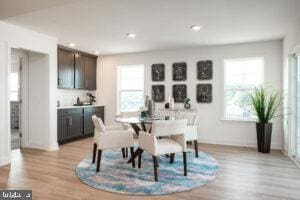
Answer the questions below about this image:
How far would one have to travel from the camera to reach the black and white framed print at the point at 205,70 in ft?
17.7

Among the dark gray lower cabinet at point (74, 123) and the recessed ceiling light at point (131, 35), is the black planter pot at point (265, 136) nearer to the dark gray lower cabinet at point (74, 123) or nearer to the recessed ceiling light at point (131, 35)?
the recessed ceiling light at point (131, 35)

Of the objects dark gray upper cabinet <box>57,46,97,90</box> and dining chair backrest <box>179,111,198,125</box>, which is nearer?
dining chair backrest <box>179,111,198,125</box>

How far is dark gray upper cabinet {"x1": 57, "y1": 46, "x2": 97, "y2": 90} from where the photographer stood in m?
5.46

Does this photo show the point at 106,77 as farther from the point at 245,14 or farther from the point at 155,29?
the point at 245,14

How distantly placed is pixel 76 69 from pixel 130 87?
1526 mm

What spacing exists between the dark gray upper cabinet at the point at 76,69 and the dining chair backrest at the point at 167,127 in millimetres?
3380

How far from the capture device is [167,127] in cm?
302

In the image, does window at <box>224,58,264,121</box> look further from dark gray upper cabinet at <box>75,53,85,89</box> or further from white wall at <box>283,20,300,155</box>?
dark gray upper cabinet at <box>75,53,85,89</box>

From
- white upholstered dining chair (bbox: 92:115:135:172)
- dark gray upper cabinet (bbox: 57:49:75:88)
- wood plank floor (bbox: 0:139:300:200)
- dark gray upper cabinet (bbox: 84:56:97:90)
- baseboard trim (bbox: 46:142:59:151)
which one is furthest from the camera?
dark gray upper cabinet (bbox: 84:56:97:90)

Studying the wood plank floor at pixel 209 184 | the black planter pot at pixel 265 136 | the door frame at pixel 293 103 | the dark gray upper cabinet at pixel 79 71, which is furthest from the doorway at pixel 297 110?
the dark gray upper cabinet at pixel 79 71

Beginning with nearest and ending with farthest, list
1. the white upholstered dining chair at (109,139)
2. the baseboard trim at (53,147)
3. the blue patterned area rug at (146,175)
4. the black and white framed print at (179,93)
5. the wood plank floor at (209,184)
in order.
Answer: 1. the wood plank floor at (209,184)
2. the blue patterned area rug at (146,175)
3. the white upholstered dining chair at (109,139)
4. the baseboard trim at (53,147)
5. the black and white framed print at (179,93)

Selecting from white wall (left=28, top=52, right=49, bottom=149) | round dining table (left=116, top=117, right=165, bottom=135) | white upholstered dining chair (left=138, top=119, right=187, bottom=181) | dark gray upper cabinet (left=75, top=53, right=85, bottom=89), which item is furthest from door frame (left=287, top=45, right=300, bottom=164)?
dark gray upper cabinet (left=75, top=53, right=85, bottom=89)

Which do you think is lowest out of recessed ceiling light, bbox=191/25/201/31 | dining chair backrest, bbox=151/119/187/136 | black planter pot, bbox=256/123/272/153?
black planter pot, bbox=256/123/272/153

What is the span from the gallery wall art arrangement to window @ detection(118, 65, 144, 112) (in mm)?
452
